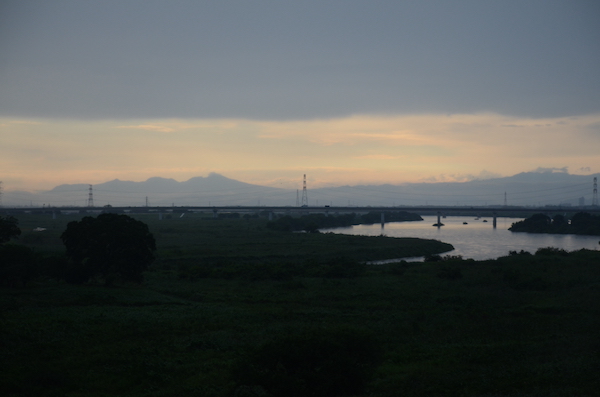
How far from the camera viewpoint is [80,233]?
29.9 m

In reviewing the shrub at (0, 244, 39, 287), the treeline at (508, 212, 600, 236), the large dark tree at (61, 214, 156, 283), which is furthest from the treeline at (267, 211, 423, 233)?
the shrub at (0, 244, 39, 287)

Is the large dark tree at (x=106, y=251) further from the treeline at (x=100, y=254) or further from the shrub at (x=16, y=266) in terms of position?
the shrub at (x=16, y=266)

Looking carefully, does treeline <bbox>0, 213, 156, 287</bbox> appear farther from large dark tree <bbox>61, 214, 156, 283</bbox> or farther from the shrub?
the shrub

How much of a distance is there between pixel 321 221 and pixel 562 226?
50760 millimetres

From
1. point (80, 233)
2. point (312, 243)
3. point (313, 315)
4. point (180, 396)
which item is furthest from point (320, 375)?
point (312, 243)

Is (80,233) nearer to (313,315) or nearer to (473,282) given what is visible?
(313,315)

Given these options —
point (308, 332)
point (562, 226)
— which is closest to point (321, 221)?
point (562, 226)

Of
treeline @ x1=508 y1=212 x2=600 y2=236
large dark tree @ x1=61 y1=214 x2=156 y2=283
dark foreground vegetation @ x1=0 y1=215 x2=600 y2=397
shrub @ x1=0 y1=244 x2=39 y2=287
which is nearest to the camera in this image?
dark foreground vegetation @ x1=0 y1=215 x2=600 y2=397

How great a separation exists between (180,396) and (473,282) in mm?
24625

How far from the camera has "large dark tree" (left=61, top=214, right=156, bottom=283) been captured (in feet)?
96.4

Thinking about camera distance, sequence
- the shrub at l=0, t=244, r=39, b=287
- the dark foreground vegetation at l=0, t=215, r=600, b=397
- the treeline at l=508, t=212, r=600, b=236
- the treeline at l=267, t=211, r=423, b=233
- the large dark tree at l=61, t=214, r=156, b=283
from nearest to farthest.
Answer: the dark foreground vegetation at l=0, t=215, r=600, b=397, the shrub at l=0, t=244, r=39, b=287, the large dark tree at l=61, t=214, r=156, b=283, the treeline at l=508, t=212, r=600, b=236, the treeline at l=267, t=211, r=423, b=233

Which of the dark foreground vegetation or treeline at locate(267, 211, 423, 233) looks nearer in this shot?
the dark foreground vegetation

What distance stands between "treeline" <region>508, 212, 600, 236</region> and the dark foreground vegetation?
61793 millimetres

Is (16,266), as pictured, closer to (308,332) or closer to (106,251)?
(106,251)
